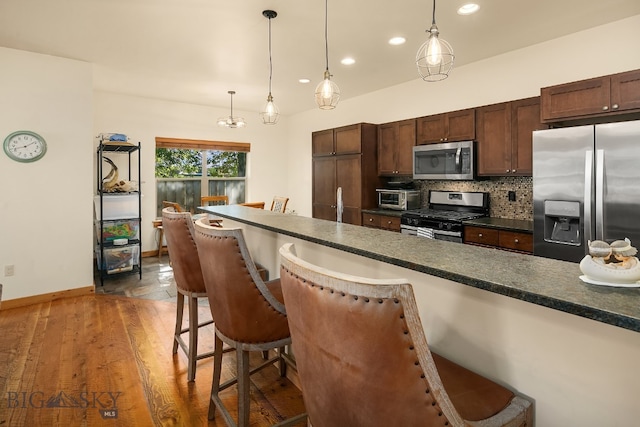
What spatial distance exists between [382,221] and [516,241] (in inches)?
69.3

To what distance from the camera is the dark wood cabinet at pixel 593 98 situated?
2652mm

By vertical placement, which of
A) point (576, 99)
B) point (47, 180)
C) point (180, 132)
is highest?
point (180, 132)

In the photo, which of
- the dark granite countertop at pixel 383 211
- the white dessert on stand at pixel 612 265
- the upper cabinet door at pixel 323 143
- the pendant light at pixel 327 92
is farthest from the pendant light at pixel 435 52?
the upper cabinet door at pixel 323 143

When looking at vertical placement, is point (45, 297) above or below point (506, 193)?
below

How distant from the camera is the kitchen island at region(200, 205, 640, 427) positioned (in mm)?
844

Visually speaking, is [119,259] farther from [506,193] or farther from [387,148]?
[506,193]

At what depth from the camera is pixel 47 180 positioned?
3758mm

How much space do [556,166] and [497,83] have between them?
1548 mm

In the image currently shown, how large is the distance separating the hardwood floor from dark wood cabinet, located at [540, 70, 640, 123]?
3103 mm

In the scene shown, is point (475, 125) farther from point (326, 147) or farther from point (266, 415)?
point (266, 415)

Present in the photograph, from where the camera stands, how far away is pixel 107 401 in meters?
2.05

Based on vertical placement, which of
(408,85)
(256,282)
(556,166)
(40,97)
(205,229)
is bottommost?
(256,282)

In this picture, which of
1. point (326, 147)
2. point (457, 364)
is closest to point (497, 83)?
point (326, 147)

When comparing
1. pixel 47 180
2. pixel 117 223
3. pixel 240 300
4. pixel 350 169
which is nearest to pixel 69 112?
pixel 47 180
